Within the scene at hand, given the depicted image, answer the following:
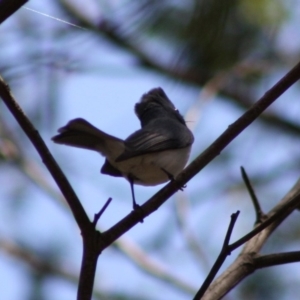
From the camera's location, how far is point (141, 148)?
9.81 feet

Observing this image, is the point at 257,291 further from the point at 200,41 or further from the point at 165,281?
the point at 200,41

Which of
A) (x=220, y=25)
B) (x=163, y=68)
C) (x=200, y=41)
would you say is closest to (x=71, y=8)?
(x=163, y=68)

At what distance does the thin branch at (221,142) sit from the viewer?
72.7 inches

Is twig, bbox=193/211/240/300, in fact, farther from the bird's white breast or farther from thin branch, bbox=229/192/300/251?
the bird's white breast

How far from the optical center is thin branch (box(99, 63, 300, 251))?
6.06ft

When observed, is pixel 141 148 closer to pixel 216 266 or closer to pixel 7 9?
pixel 216 266

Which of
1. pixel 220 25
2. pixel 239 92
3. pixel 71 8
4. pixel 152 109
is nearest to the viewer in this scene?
pixel 220 25

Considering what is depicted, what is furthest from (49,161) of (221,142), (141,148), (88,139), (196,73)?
(196,73)

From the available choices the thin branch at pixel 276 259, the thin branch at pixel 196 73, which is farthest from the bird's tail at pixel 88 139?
the thin branch at pixel 196 73

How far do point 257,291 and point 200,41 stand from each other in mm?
3347

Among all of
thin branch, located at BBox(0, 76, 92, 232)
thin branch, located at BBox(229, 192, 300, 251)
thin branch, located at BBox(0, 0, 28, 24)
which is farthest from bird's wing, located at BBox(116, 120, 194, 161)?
thin branch, located at BBox(0, 0, 28, 24)

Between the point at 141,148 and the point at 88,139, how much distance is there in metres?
0.34

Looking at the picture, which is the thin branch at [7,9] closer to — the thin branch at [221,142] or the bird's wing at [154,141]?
the thin branch at [221,142]

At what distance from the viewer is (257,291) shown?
17.6 ft
